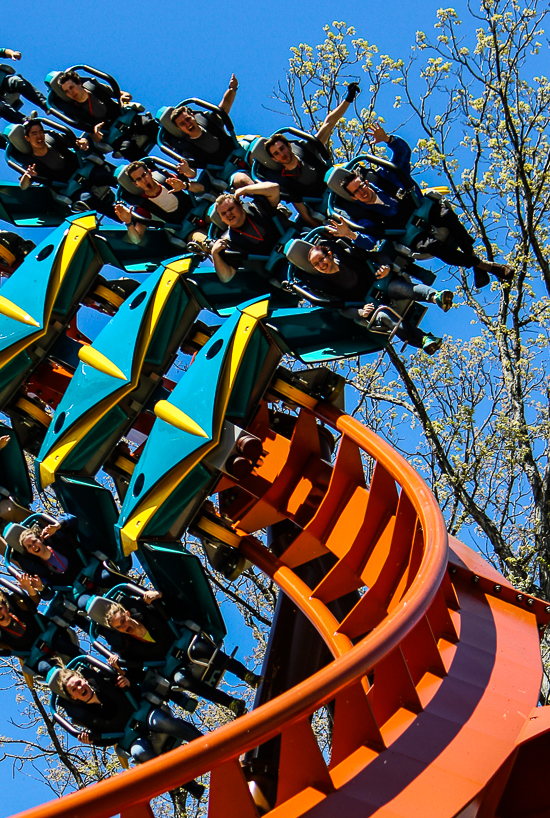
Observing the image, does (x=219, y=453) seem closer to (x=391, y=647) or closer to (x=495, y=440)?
(x=391, y=647)

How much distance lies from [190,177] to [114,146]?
3.48 ft

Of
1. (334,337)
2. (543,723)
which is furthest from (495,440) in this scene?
(543,723)

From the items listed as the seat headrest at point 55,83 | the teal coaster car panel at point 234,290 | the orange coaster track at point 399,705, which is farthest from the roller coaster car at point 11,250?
the orange coaster track at point 399,705

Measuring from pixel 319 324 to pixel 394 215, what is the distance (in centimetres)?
86

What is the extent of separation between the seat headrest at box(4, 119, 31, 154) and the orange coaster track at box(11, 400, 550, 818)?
357 cm

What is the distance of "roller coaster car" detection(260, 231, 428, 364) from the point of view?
5.65 meters

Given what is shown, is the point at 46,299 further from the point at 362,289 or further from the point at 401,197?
the point at 401,197

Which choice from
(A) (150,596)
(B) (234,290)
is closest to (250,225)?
(B) (234,290)

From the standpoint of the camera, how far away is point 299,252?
5.65 meters

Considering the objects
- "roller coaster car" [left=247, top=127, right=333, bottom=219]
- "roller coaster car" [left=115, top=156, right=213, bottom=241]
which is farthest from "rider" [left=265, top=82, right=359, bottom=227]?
"roller coaster car" [left=115, top=156, right=213, bottom=241]

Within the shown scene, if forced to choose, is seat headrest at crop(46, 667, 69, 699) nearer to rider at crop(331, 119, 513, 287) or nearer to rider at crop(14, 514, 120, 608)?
rider at crop(14, 514, 120, 608)

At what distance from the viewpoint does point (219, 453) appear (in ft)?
17.8

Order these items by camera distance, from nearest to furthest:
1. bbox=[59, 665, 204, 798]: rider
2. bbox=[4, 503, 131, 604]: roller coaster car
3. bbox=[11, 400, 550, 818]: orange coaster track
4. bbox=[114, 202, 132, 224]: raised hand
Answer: bbox=[11, 400, 550, 818]: orange coaster track
bbox=[59, 665, 204, 798]: rider
bbox=[4, 503, 131, 604]: roller coaster car
bbox=[114, 202, 132, 224]: raised hand

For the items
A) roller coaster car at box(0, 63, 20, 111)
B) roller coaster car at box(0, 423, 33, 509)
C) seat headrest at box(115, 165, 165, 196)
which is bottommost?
roller coaster car at box(0, 423, 33, 509)
